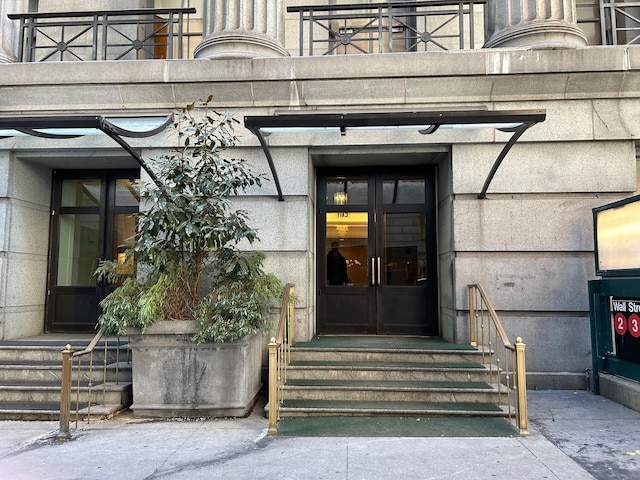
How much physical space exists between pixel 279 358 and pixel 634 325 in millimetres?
4731

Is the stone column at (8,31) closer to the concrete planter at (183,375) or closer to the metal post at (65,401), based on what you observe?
the concrete planter at (183,375)

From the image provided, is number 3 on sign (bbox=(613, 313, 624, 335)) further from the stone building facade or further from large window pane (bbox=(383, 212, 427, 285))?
large window pane (bbox=(383, 212, 427, 285))

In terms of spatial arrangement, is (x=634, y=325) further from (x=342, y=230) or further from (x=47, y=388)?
(x=47, y=388)

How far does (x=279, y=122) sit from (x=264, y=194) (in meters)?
1.93

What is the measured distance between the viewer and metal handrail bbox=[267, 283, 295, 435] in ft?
17.9

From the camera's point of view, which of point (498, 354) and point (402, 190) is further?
point (402, 190)

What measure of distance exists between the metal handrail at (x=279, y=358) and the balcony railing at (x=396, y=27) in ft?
15.4

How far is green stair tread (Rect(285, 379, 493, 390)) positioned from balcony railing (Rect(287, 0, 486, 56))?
5550mm

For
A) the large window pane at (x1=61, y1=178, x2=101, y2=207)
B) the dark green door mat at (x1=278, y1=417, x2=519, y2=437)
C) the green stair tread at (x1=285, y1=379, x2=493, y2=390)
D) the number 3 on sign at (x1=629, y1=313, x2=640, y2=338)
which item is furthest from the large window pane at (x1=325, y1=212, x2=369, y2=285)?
the large window pane at (x1=61, y1=178, x2=101, y2=207)

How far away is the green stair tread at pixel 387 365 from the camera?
6707mm

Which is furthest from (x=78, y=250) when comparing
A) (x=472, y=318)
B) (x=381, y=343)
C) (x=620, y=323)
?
(x=620, y=323)

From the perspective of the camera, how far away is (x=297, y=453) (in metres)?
4.77

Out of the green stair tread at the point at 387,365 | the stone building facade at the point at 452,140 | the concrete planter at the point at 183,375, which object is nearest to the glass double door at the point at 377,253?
the stone building facade at the point at 452,140

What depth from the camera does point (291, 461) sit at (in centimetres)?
456
